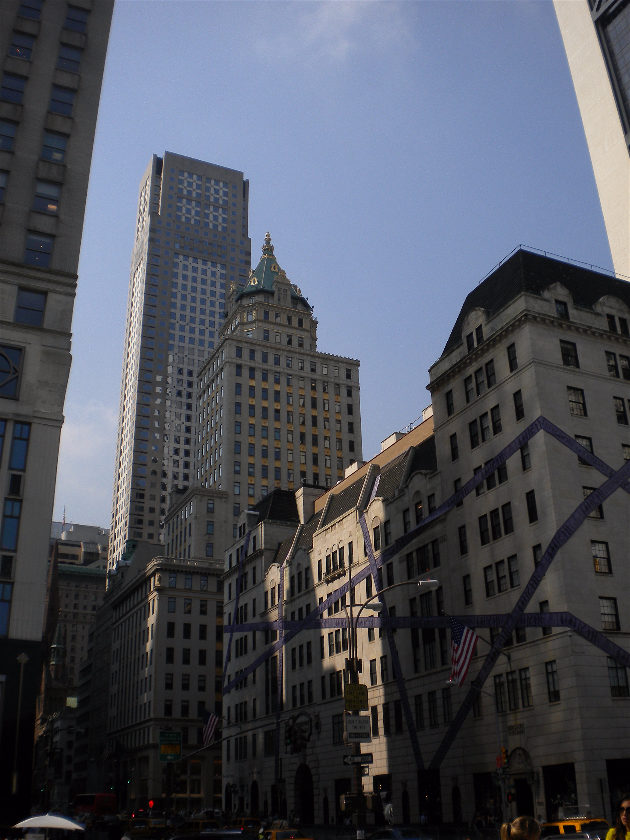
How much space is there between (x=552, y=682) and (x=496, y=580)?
8296 mm

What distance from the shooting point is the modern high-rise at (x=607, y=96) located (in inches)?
4973

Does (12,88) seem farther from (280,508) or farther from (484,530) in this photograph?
(484,530)

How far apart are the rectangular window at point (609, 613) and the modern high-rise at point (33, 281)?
37281mm

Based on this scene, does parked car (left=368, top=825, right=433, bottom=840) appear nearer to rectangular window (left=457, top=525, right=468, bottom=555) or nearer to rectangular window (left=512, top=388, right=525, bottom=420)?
rectangular window (left=457, top=525, right=468, bottom=555)

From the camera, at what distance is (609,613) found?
2026 inches

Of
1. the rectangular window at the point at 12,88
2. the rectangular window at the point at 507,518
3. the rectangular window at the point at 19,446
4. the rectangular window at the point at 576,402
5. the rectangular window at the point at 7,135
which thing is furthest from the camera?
the rectangular window at the point at 12,88

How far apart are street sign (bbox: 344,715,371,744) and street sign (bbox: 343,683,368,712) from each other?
2.99 ft

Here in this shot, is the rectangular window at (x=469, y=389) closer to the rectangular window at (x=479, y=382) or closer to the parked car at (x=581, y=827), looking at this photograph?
the rectangular window at (x=479, y=382)

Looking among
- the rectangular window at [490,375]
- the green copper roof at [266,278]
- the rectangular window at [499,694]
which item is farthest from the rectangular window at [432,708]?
the green copper roof at [266,278]

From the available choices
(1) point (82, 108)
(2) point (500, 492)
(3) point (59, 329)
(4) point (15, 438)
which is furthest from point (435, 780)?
(1) point (82, 108)

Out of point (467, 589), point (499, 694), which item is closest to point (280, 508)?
point (467, 589)

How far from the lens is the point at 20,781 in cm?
5472

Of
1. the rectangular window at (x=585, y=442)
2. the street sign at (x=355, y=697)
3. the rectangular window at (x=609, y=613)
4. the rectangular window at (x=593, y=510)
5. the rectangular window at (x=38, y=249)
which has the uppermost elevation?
the rectangular window at (x=38, y=249)

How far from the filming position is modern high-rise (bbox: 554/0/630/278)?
126312mm
